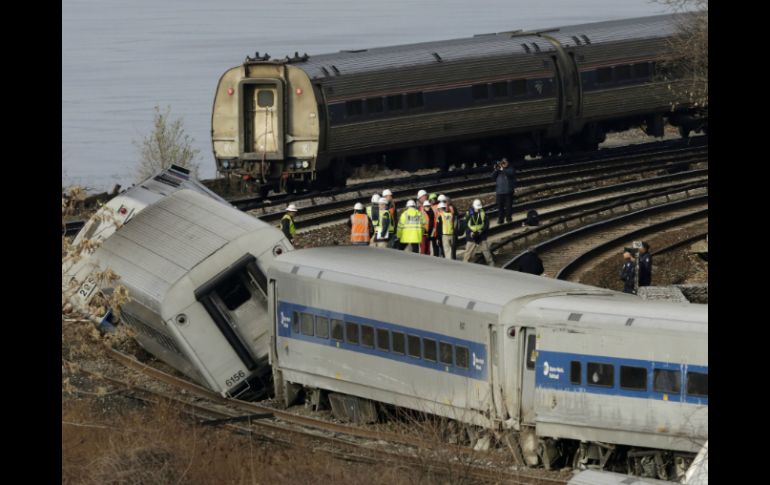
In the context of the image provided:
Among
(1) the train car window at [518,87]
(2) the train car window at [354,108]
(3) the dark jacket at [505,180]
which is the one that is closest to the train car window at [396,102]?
(2) the train car window at [354,108]

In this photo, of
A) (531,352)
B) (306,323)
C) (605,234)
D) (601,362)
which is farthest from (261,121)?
(601,362)

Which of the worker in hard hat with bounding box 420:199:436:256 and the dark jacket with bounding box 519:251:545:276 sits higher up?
the worker in hard hat with bounding box 420:199:436:256

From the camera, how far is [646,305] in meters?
18.5

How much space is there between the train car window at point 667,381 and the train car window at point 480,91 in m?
24.5

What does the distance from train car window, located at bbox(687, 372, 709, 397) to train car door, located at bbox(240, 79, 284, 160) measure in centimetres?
2222

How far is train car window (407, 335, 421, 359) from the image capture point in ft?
68.5

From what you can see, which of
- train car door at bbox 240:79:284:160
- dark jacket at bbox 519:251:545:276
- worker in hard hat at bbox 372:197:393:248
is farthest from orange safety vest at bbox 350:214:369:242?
train car door at bbox 240:79:284:160

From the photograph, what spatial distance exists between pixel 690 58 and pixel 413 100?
9244mm

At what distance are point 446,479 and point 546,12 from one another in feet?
498

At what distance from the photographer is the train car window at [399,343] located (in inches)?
834

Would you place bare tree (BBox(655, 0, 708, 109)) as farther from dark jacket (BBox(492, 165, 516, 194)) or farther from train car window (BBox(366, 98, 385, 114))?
dark jacket (BBox(492, 165, 516, 194))

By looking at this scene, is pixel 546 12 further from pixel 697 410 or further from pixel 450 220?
pixel 697 410

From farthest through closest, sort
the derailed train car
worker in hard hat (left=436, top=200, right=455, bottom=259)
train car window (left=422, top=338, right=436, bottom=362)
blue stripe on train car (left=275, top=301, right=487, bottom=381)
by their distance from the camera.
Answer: worker in hard hat (left=436, top=200, right=455, bottom=259) < the derailed train car < train car window (left=422, top=338, right=436, bottom=362) < blue stripe on train car (left=275, top=301, right=487, bottom=381)
